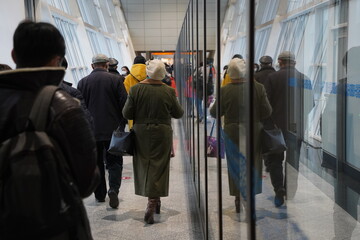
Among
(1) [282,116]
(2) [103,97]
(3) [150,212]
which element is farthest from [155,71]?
(1) [282,116]

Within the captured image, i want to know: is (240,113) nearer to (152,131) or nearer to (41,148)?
(41,148)

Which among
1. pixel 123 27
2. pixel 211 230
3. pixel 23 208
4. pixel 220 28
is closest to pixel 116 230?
pixel 211 230

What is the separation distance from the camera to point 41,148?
59.9 inches

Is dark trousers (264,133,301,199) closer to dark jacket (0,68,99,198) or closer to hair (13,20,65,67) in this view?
dark jacket (0,68,99,198)

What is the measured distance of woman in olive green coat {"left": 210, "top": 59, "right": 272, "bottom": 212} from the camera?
57.7 inches

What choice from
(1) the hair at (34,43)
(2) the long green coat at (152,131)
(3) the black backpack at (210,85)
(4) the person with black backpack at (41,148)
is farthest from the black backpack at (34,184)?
(2) the long green coat at (152,131)

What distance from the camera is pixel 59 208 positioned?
155cm

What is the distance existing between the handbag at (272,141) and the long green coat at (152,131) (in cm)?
255

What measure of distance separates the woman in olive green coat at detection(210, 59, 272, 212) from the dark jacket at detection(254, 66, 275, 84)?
0.06 feet

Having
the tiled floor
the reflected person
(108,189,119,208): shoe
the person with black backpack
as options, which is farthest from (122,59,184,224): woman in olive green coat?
the person with black backpack

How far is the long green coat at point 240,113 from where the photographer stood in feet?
4.79

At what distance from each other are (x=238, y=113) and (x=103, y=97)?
3.30 m

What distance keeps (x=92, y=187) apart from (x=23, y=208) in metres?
0.30

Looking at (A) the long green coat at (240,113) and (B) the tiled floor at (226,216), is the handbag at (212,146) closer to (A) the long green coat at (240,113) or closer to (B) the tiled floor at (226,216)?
(B) the tiled floor at (226,216)
